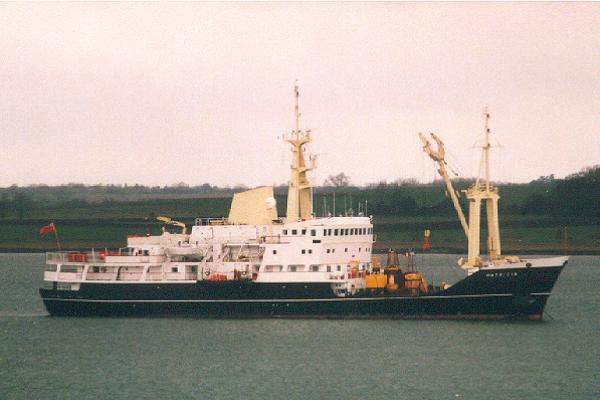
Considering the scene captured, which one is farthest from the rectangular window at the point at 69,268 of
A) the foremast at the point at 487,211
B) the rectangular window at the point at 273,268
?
the foremast at the point at 487,211

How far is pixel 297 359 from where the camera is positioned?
46.7 m

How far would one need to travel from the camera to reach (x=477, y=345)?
4912cm

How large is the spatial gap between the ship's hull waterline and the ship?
0.17 ft

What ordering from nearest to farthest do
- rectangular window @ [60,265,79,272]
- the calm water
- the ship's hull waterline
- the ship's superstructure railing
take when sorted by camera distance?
1. the calm water
2. the ship's hull waterline
3. the ship's superstructure railing
4. rectangular window @ [60,265,79,272]

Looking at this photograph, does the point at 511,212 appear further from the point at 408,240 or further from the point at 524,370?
the point at 524,370

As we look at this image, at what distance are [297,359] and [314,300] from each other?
8.71 metres

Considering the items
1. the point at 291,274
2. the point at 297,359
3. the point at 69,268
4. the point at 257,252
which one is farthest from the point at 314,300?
the point at 69,268

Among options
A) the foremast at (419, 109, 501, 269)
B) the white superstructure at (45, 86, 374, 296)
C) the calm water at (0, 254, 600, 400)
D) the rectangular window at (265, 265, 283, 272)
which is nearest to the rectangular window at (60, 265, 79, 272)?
the white superstructure at (45, 86, 374, 296)

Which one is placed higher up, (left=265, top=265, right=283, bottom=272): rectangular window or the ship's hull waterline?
(left=265, top=265, right=283, bottom=272): rectangular window

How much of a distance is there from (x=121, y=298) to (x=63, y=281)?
3.47 m

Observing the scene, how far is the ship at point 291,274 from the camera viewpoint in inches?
2141

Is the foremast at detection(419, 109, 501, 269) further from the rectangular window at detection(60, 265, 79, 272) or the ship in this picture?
the rectangular window at detection(60, 265, 79, 272)

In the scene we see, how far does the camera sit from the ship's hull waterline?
53.8 m

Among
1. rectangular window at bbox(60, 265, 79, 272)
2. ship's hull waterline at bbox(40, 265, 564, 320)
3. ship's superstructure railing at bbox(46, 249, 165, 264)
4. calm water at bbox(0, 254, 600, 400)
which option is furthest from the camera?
rectangular window at bbox(60, 265, 79, 272)
